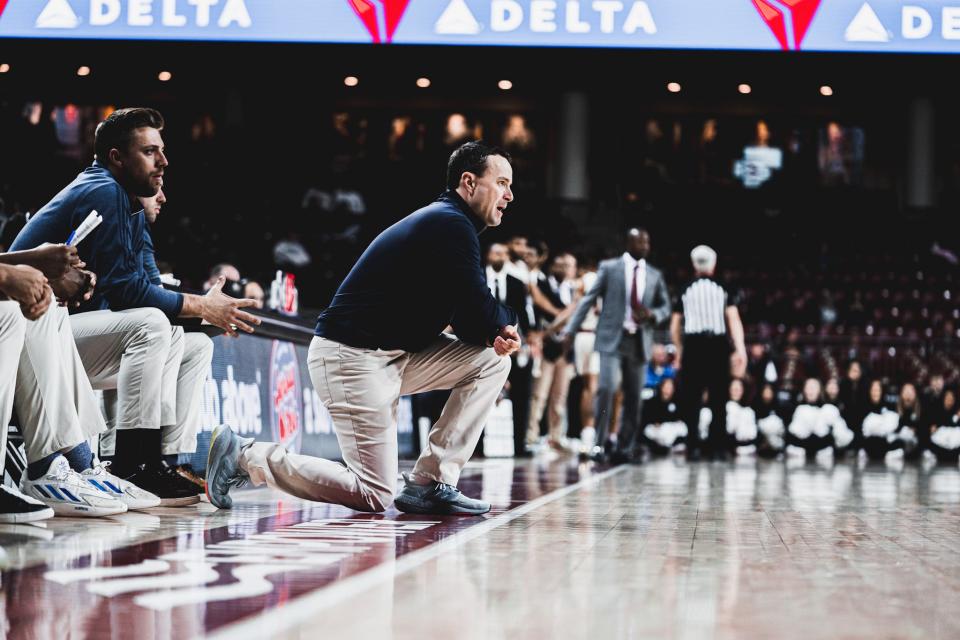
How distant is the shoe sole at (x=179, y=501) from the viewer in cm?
436

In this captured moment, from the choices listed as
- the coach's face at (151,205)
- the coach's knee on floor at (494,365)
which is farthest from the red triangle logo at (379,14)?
the coach's knee on floor at (494,365)

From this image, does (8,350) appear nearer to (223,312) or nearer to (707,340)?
(223,312)

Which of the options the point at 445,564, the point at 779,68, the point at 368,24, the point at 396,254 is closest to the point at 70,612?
the point at 445,564

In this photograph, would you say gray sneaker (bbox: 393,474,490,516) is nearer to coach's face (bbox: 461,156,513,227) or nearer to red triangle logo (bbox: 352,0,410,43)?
coach's face (bbox: 461,156,513,227)

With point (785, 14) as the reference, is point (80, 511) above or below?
below

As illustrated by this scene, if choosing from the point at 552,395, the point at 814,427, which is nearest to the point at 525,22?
the point at 552,395

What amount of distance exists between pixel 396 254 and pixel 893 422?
29.1 ft

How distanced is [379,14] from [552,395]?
11.4 ft

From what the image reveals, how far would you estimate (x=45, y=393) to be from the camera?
12.0 feet

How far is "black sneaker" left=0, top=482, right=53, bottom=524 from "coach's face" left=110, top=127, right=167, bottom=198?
1.35 metres

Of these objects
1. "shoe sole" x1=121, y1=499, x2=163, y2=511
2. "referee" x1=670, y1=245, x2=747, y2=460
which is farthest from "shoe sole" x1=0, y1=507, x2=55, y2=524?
"referee" x1=670, y1=245, x2=747, y2=460

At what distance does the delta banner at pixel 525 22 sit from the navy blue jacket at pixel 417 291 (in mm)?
5085

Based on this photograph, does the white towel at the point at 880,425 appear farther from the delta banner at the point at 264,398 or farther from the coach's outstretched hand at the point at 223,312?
the coach's outstretched hand at the point at 223,312

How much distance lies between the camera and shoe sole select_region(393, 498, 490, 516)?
13.6ft
